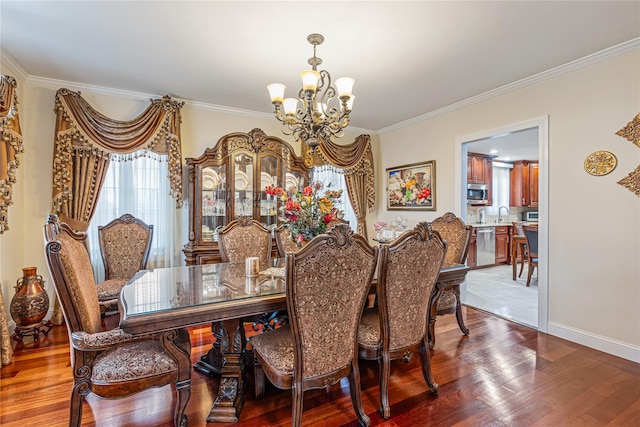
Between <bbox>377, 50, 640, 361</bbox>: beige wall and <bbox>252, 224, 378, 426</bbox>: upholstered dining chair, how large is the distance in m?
2.35

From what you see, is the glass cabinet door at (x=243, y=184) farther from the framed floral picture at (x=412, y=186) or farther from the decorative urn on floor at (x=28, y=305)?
the framed floral picture at (x=412, y=186)

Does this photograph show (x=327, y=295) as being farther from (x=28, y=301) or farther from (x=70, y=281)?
(x=28, y=301)

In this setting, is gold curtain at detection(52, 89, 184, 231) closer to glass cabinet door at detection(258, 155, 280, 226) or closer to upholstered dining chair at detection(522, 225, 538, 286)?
glass cabinet door at detection(258, 155, 280, 226)

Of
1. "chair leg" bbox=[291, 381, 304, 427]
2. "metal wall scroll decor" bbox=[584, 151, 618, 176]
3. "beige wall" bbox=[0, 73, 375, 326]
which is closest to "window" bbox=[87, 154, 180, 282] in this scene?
"beige wall" bbox=[0, 73, 375, 326]

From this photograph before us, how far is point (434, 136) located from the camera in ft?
14.1

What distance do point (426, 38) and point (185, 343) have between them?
106 inches

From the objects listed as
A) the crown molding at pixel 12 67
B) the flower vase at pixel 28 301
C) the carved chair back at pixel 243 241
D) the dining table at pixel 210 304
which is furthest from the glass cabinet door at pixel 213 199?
the crown molding at pixel 12 67

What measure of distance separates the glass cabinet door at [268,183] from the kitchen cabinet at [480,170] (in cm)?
441

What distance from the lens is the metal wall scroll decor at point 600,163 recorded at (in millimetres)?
2582

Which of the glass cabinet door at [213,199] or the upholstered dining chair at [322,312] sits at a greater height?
the glass cabinet door at [213,199]

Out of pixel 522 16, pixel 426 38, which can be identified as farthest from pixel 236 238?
pixel 522 16

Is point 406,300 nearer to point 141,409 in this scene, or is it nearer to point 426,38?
point 141,409

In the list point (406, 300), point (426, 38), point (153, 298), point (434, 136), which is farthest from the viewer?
point (434, 136)

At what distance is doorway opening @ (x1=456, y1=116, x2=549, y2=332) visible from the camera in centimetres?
305
